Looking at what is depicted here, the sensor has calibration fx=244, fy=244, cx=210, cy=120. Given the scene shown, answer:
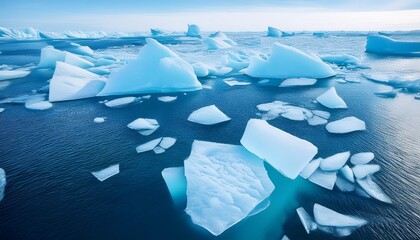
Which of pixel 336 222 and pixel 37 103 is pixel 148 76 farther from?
pixel 336 222

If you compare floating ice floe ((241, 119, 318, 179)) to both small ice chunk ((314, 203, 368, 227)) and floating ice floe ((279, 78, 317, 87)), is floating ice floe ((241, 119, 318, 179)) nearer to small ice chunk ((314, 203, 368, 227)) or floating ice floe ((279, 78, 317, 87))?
small ice chunk ((314, 203, 368, 227))

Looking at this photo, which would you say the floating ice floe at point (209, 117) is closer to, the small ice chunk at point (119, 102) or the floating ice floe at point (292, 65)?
the small ice chunk at point (119, 102)

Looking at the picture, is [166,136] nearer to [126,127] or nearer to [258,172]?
[126,127]

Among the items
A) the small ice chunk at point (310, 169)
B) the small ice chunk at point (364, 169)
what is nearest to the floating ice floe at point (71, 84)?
the small ice chunk at point (310, 169)

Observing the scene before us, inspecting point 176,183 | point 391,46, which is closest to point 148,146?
point 176,183

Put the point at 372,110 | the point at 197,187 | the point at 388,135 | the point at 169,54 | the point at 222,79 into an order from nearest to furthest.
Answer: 1. the point at 197,187
2. the point at 388,135
3. the point at 372,110
4. the point at 169,54
5. the point at 222,79

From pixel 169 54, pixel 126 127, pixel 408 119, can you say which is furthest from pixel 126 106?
pixel 408 119

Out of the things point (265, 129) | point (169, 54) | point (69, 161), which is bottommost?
point (69, 161)
